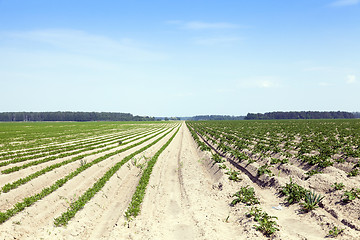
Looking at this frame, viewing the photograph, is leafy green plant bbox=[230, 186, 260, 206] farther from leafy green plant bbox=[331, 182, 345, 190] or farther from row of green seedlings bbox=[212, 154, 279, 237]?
leafy green plant bbox=[331, 182, 345, 190]

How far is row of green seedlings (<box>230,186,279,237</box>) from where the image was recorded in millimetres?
5996

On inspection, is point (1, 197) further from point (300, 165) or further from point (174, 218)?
point (300, 165)

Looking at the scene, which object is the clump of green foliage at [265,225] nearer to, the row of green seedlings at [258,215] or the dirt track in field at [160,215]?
the row of green seedlings at [258,215]

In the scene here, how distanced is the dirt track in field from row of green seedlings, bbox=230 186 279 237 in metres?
0.18

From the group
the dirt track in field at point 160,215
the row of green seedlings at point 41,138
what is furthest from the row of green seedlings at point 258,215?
the row of green seedlings at point 41,138

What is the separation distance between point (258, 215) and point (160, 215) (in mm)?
3224

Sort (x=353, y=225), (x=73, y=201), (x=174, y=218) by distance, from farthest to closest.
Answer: (x=73, y=201)
(x=174, y=218)
(x=353, y=225)

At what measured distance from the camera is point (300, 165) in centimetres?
1334

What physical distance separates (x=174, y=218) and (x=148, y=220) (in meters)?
0.89

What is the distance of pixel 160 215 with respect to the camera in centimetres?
756

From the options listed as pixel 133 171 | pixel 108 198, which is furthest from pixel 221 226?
pixel 133 171

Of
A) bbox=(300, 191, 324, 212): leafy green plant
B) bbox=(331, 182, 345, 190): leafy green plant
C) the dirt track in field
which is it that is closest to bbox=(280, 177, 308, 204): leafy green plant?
bbox=(300, 191, 324, 212): leafy green plant

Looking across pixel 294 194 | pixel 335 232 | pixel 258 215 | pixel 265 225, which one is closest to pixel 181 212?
pixel 258 215

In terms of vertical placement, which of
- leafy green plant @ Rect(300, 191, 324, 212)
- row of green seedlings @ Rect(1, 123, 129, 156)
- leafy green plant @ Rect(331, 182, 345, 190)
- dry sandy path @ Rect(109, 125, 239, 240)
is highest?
leafy green plant @ Rect(331, 182, 345, 190)
